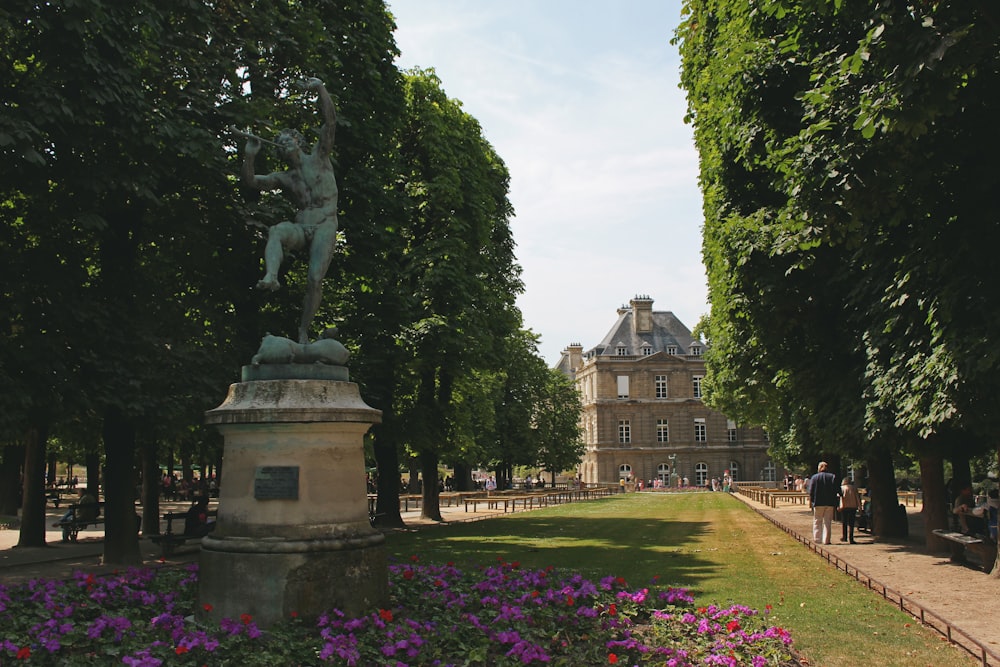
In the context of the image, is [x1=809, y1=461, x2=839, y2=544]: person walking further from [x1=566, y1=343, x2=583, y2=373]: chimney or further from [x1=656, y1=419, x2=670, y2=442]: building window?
[x1=566, y1=343, x2=583, y2=373]: chimney

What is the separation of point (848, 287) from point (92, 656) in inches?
571

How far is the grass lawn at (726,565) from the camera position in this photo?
348 inches

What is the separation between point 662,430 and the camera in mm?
→ 88875

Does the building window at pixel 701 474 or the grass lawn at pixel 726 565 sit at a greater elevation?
the grass lawn at pixel 726 565

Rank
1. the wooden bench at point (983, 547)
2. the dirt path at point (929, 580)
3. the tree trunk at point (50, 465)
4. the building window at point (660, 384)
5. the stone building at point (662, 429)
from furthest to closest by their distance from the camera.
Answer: the building window at point (660, 384)
the stone building at point (662, 429)
the tree trunk at point (50, 465)
the wooden bench at point (983, 547)
the dirt path at point (929, 580)

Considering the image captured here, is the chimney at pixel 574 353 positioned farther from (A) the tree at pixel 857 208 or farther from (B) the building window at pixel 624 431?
(A) the tree at pixel 857 208

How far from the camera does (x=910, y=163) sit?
10.9 meters

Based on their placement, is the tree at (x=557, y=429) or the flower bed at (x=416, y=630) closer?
the flower bed at (x=416, y=630)

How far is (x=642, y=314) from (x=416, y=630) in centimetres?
8567

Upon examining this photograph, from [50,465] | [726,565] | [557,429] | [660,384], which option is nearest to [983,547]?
[726,565]

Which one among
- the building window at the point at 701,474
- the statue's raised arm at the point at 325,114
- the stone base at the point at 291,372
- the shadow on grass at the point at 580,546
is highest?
the statue's raised arm at the point at 325,114

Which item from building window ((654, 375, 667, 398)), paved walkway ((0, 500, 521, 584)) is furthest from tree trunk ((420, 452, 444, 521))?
building window ((654, 375, 667, 398))

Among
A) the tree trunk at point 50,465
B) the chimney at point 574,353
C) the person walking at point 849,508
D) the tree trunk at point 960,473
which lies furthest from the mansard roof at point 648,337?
the person walking at point 849,508

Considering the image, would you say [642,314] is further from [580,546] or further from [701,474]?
[580,546]
